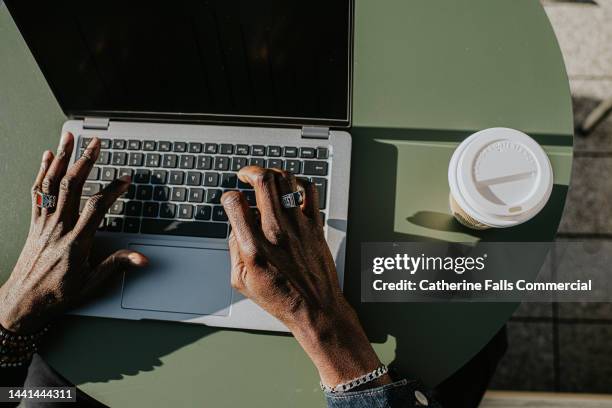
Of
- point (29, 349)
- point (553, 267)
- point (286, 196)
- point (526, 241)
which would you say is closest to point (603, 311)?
point (553, 267)

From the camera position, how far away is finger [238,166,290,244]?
2.44 feet

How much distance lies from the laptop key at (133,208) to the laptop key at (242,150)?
181 millimetres

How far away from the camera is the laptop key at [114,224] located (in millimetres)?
829

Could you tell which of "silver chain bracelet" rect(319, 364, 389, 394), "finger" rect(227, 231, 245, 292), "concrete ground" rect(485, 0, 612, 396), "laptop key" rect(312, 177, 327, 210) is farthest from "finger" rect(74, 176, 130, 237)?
"concrete ground" rect(485, 0, 612, 396)

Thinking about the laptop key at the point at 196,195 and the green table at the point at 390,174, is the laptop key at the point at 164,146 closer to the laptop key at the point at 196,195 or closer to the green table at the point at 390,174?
the laptop key at the point at 196,195

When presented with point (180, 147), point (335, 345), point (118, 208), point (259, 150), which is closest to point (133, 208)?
point (118, 208)

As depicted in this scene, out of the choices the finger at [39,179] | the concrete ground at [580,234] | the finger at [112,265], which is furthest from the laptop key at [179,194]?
the concrete ground at [580,234]

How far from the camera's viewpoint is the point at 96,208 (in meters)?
0.79

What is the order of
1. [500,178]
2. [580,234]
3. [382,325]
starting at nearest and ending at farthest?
[500,178] → [382,325] → [580,234]

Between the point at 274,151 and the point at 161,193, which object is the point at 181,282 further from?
the point at 274,151

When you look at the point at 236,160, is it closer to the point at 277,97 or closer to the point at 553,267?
the point at 277,97

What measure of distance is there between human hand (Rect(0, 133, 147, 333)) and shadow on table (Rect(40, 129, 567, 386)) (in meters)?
0.05

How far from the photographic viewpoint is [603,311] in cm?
140

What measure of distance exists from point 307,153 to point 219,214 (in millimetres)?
171
